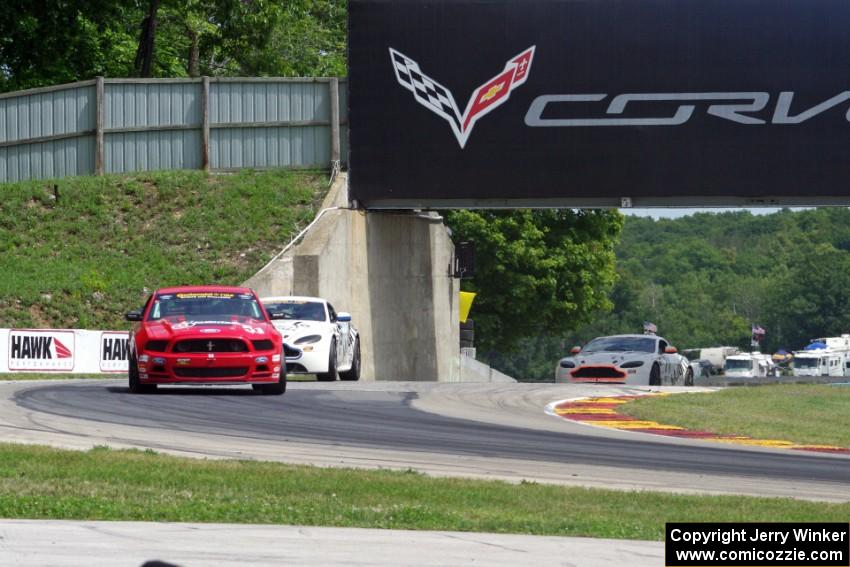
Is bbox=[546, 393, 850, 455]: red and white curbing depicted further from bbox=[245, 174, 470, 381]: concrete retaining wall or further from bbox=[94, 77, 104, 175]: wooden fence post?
bbox=[94, 77, 104, 175]: wooden fence post

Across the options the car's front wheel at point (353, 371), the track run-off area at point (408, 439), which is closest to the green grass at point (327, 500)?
the track run-off area at point (408, 439)

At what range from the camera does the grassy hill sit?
99.6ft

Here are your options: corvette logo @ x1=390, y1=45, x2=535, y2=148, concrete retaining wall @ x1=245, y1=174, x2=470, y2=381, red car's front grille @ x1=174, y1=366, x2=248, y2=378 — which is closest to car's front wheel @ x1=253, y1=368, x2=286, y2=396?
red car's front grille @ x1=174, y1=366, x2=248, y2=378

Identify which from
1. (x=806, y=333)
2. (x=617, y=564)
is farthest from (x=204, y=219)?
(x=806, y=333)

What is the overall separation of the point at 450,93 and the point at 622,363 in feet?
24.5

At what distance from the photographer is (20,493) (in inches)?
380

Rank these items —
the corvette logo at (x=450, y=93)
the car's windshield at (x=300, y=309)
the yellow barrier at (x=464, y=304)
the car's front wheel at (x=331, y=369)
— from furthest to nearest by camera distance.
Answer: the yellow barrier at (x=464, y=304), the corvette logo at (x=450, y=93), the car's windshield at (x=300, y=309), the car's front wheel at (x=331, y=369)

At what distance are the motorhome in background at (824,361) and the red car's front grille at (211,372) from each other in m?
46.6

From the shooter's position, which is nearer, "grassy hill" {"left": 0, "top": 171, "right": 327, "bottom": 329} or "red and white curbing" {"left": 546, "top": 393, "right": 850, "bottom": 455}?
"red and white curbing" {"left": 546, "top": 393, "right": 850, "bottom": 455}

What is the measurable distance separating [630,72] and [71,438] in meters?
19.8

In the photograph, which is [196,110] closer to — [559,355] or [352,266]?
[352,266]

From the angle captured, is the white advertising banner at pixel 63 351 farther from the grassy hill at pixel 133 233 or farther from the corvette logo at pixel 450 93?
the corvette logo at pixel 450 93

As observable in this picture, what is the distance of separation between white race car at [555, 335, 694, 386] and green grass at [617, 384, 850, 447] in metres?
3.61

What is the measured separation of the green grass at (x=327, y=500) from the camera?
29.1 ft
